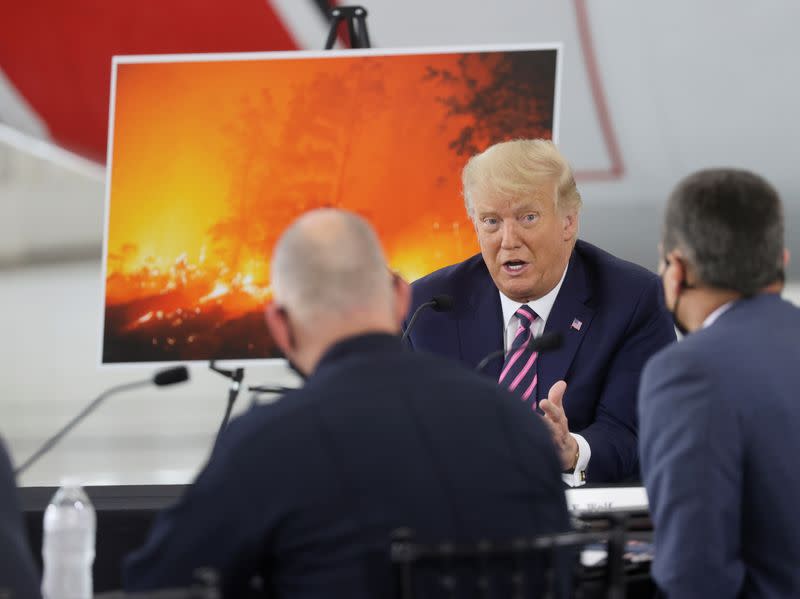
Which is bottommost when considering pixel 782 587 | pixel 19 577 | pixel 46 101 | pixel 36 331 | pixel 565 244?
pixel 782 587

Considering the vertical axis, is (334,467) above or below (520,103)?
below

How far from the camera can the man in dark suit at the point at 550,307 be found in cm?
276

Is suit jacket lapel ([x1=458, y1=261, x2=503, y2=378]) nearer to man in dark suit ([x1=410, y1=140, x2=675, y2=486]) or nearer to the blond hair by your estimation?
man in dark suit ([x1=410, y1=140, x2=675, y2=486])

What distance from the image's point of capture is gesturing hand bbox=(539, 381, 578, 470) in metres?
2.45

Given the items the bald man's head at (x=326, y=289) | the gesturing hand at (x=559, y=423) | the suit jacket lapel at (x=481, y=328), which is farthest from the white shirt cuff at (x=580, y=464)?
the bald man's head at (x=326, y=289)

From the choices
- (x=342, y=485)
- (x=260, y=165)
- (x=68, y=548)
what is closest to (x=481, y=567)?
(x=342, y=485)

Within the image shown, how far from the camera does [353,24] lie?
3762 millimetres

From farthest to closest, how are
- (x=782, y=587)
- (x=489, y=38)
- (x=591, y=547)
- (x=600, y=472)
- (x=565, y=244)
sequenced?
(x=489, y=38) < (x=565, y=244) < (x=600, y=472) < (x=591, y=547) < (x=782, y=587)

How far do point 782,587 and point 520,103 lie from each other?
215 cm

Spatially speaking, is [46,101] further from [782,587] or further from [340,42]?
[782,587]

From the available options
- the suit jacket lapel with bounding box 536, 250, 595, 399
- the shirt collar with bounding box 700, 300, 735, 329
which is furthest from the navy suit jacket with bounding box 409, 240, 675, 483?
the shirt collar with bounding box 700, 300, 735, 329

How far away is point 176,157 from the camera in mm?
3768

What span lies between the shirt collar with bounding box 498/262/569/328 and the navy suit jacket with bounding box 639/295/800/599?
115cm

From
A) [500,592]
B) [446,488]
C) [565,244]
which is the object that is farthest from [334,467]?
[565,244]
